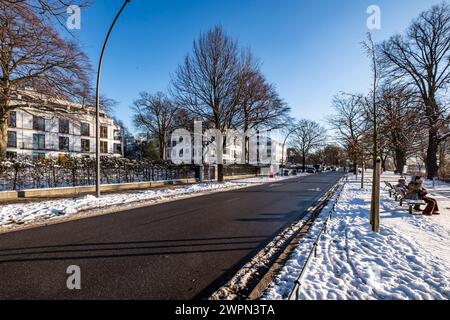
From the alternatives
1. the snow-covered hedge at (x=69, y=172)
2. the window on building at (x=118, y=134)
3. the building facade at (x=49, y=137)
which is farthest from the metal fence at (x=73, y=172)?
the window on building at (x=118, y=134)

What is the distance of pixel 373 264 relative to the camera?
164 inches

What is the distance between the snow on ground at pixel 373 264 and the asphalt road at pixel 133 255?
116 cm

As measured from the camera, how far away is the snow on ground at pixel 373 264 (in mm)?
3252

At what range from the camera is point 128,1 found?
1030cm

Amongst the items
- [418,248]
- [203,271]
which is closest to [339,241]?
[418,248]

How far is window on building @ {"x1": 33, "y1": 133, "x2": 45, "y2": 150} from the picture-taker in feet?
131

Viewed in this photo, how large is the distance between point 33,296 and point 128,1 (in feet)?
38.0

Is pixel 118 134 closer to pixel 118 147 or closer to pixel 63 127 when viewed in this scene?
pixel 118 147

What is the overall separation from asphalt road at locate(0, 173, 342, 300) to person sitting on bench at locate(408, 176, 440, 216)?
4.89 meters

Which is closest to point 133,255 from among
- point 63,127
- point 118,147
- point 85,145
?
point 63,127

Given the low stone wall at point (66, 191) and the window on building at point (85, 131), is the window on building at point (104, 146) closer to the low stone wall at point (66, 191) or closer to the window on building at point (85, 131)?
the window on building at point (85, 131)

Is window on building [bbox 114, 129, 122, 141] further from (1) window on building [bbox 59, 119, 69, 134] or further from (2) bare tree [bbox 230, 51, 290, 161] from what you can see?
(2) bare tree [bbox 230, 51, 290, 161]

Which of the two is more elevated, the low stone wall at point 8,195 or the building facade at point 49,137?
the building facade at point 49,137

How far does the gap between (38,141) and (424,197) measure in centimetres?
5147
